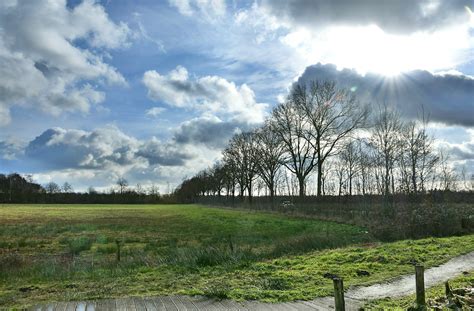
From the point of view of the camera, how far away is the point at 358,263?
40.4ft

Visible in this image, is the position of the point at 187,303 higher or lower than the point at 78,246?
higher

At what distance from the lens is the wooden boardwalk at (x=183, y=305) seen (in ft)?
25.3

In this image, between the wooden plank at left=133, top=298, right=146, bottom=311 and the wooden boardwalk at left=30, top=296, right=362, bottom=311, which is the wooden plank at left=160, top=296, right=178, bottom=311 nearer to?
the wooden boardwalk at left=30, top=296, right=362, bottom=311

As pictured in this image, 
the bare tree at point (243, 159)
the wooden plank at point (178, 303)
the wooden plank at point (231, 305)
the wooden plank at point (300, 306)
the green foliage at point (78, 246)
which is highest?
the bare tree at point (243, 159)

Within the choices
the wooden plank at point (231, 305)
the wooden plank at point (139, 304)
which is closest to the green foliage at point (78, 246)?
the wooden plank at point (139, 304)

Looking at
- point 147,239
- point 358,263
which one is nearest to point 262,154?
point 147,239

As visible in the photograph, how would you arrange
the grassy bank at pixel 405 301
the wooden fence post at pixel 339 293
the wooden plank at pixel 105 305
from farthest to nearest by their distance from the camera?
1. the wooden plank at pixel 105 305
2. the grassy bank at pixel 405 301
3. the wooden fence post at pixel 339 293

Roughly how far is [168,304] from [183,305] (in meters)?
0.29

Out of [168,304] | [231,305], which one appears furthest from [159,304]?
[231,305]

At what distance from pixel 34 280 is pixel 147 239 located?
15.6m

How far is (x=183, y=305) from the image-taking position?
796 centimetres

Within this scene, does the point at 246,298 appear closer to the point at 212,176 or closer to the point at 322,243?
the point at 322,243

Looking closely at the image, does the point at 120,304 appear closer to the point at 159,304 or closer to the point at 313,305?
the point at 159,304

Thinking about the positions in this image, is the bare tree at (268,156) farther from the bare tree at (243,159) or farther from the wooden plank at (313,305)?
the wooden plank at (313,305)
